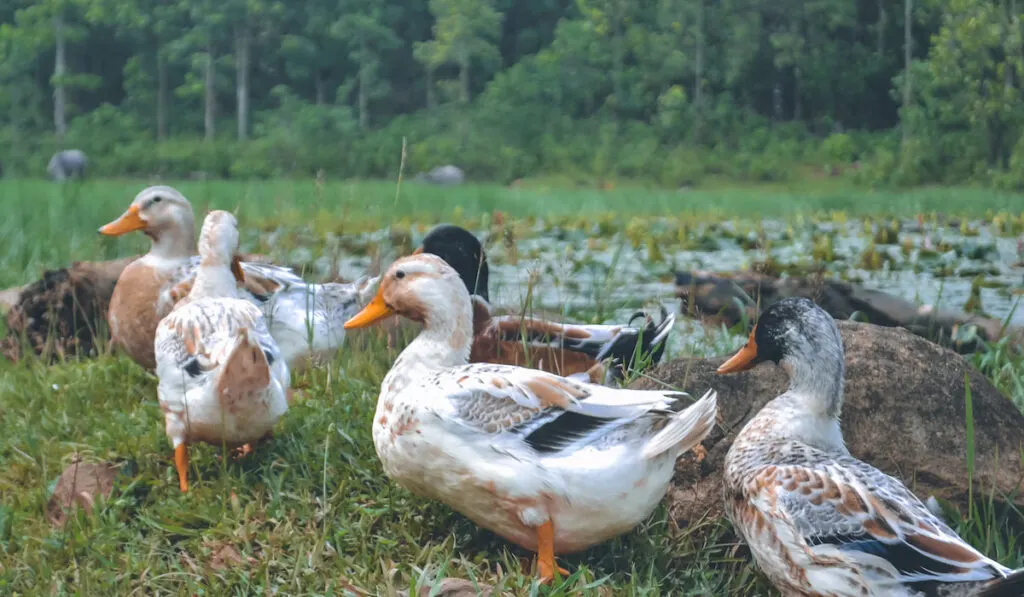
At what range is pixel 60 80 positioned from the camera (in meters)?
24.5

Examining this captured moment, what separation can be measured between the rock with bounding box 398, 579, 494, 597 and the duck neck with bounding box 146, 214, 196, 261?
2.34 m

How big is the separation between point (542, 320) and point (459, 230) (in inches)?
37.5

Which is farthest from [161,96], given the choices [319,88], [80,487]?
[80,487]

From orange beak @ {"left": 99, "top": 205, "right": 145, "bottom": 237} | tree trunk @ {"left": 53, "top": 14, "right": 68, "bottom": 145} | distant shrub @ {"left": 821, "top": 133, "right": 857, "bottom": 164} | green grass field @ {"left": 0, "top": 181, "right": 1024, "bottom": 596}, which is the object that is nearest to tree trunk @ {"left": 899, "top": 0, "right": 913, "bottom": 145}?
distant shrub @ {"left": 821, "top": 133, "right": 857, "bottom": 164}

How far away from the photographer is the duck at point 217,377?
3107 millimetres

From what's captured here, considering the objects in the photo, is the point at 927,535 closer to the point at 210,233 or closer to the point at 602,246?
the point at 210,233

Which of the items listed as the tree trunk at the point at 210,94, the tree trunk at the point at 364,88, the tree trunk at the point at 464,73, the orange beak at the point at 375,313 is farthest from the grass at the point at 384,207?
the tree trunk at the point at 210,94

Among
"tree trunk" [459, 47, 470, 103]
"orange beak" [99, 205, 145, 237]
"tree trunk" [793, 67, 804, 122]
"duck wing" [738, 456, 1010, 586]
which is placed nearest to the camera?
"duck wing" [738, 456, 1010, 586]

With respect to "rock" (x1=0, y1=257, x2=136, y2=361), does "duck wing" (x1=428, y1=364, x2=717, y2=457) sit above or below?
above

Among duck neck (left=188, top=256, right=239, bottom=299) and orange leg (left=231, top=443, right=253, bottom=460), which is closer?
orange leg (left=231, top=443, right=253, bottom=460)

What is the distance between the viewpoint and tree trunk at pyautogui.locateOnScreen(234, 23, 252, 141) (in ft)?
81.3

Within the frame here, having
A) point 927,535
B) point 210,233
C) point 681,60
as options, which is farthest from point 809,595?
point 681,60

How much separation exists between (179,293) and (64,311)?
4.24ft

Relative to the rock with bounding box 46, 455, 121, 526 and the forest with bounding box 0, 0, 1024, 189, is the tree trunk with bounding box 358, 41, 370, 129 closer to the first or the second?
the forest with bounding box 0, 0, 1024, 189
